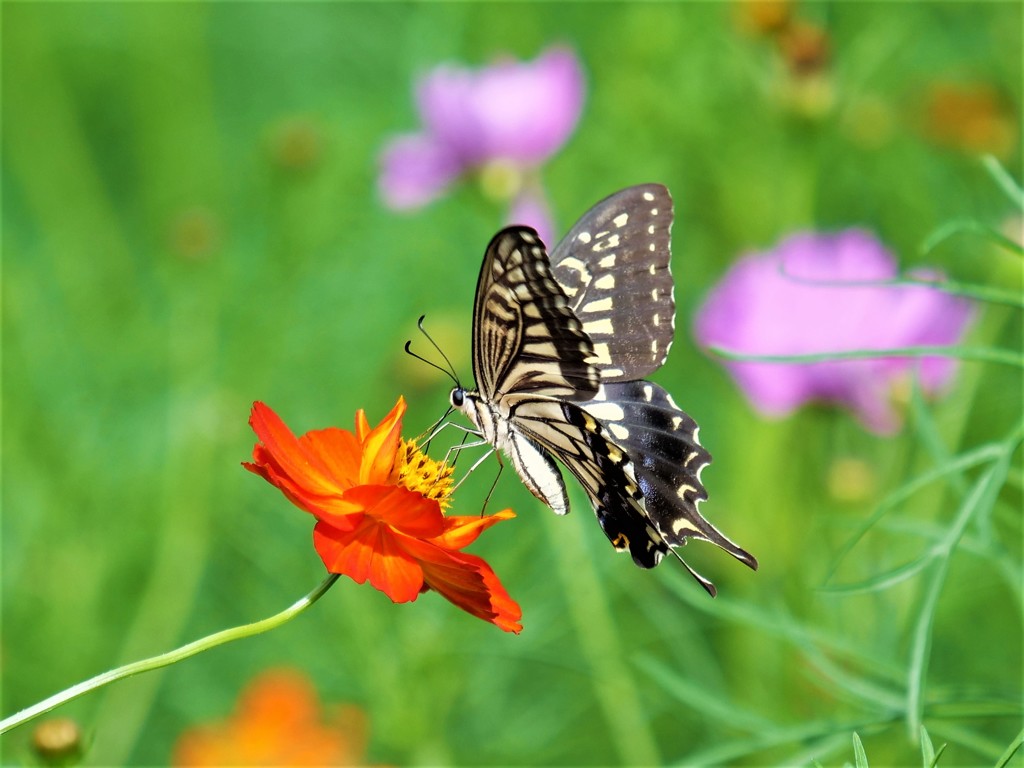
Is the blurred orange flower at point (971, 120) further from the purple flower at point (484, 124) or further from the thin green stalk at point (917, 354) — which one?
the thin green stalk at point (917, 354)

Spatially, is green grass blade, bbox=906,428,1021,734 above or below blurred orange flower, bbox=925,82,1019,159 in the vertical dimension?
below

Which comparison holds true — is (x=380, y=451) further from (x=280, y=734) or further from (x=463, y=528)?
(x=280, y=734)

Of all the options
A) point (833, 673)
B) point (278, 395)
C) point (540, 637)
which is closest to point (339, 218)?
point (278, 395)

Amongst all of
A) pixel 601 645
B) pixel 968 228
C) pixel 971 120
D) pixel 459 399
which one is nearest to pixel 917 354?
pixel 968 228

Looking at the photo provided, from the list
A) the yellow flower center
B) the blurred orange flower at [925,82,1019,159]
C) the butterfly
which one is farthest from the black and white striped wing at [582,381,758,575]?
the blurred orange flower at [925,82,1019,159]

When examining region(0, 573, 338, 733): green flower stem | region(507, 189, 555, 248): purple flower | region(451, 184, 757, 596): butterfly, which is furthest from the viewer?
region(507, 189, 555, 248): purple flower

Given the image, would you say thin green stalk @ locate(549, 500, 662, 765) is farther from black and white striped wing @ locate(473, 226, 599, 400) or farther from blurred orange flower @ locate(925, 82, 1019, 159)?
blurred orange flower @ locate(925, 82, 1019, 159)
